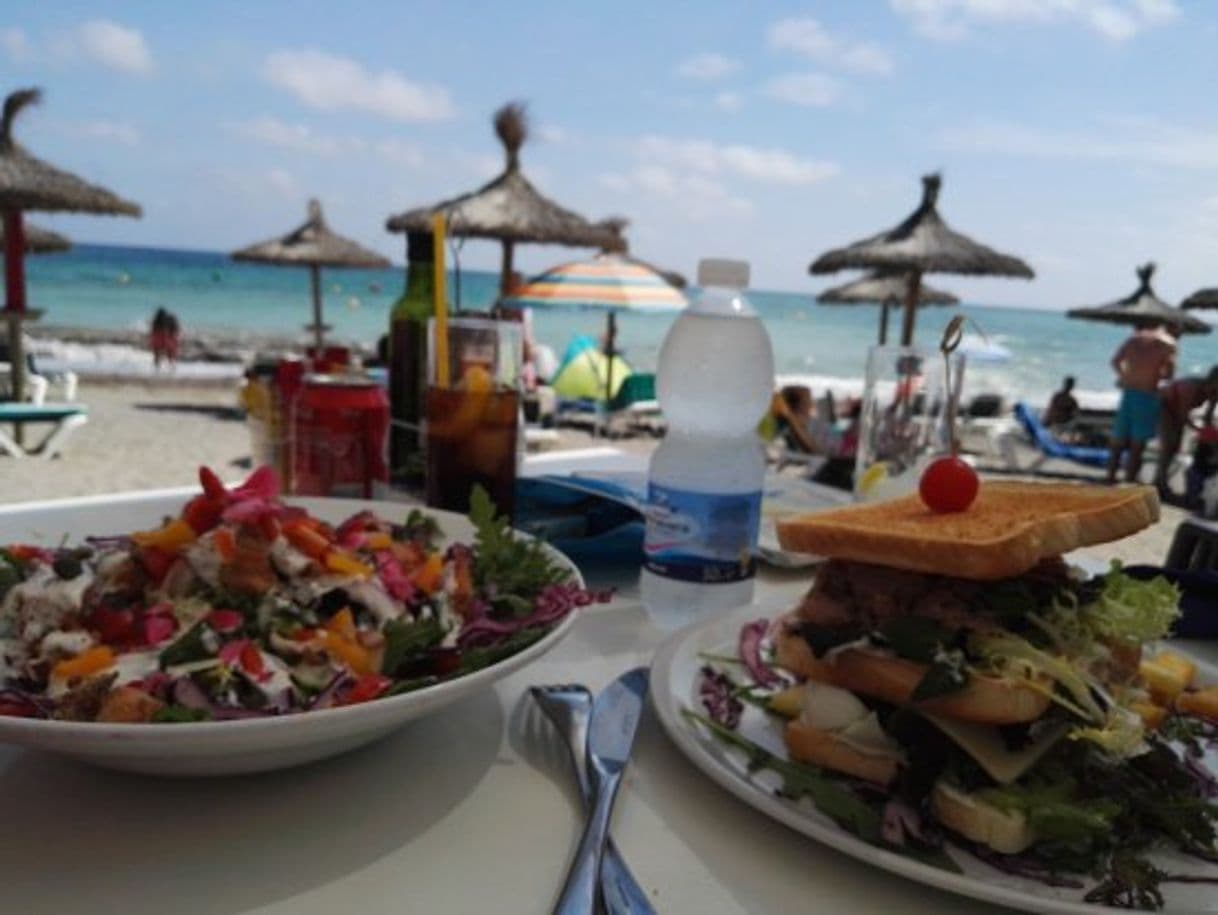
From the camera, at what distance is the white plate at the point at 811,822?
67 cm

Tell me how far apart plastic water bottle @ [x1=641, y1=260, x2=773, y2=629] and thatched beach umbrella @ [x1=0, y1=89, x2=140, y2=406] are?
401 inches

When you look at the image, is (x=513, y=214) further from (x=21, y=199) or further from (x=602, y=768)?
(x=602, y=768)

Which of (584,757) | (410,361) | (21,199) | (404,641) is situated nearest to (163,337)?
(21,199)

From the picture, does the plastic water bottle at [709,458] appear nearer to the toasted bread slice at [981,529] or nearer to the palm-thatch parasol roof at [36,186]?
the toasted bread slice at [981,529]

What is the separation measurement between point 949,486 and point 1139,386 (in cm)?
1142

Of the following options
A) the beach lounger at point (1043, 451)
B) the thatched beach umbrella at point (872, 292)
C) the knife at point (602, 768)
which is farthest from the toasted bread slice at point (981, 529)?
the thatched beach umbrella at point (872, 292)

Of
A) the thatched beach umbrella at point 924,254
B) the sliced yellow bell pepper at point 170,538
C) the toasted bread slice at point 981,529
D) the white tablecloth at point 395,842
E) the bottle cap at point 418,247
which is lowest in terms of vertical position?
the white tablecloth at point 395,842

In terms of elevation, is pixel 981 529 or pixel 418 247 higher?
pixel 418 247

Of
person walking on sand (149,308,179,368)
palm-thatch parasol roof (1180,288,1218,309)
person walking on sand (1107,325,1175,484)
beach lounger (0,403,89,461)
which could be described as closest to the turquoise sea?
person walking on sand (149,308,179,368)

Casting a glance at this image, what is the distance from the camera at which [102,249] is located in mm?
66125

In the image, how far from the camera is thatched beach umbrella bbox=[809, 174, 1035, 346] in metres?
12.2

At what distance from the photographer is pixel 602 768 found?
2.66ft

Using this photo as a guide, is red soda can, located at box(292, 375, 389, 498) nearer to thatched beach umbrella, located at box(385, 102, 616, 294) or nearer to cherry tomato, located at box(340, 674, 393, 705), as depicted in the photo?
cherry tomato, located at box(340, 674, 393, 705)

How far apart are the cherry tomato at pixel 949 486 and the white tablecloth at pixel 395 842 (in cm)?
44
